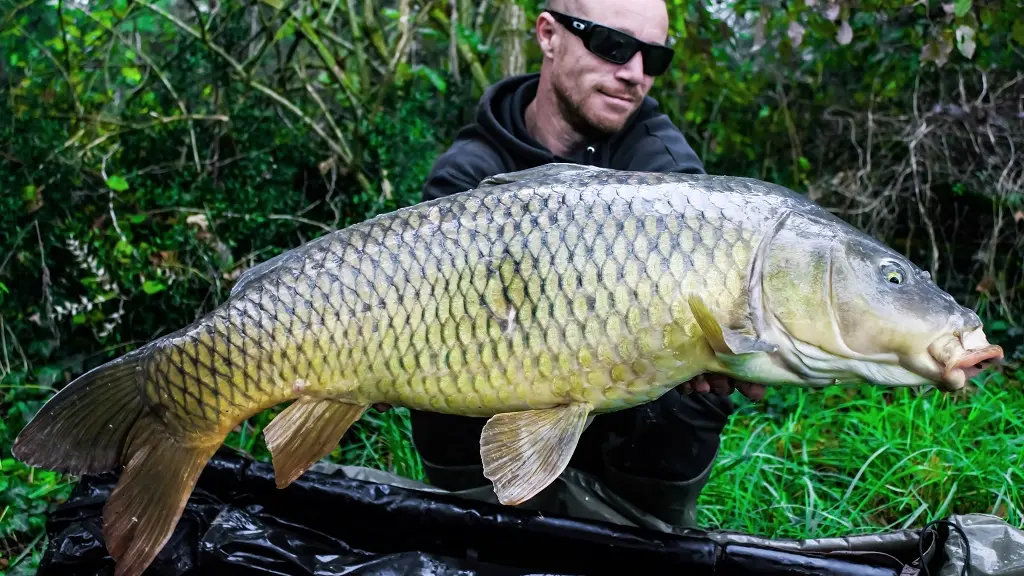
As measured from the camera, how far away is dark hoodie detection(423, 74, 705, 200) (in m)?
2.01

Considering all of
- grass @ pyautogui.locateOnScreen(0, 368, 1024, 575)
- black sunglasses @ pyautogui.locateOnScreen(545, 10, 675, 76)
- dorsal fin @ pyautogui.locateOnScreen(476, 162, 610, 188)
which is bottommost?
grass @ pyautogui.locateOnScreen(0, 368, 1024, 575)

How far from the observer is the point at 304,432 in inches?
54.8

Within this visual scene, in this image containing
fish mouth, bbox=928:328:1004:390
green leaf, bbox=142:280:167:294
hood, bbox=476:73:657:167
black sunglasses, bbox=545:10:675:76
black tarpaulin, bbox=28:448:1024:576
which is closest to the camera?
fish mouth, bbox=928:328:1004:390

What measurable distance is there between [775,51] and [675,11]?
0.92 meters

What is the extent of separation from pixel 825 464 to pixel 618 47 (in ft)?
4.04

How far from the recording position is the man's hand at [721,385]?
139 cm

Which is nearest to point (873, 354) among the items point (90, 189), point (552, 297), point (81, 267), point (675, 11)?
point (552, 297)

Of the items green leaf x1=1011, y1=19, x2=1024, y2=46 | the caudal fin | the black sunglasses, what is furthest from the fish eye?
green leaf x1=1011, y1=19, x2=1024, y2=46

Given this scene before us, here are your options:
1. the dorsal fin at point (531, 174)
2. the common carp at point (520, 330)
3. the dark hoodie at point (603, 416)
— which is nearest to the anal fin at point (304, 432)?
the common carp at point (520, 330)

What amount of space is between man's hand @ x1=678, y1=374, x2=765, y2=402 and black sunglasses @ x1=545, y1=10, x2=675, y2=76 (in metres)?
0.84

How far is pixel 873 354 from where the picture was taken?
116 centimetres

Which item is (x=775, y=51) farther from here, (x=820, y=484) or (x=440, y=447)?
(x=440, y=447)

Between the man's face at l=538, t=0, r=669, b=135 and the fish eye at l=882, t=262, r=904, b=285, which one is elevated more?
the man's face at l=538, t=0, r=669, b=135

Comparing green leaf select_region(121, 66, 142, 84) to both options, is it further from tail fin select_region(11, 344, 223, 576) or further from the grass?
tail fin select_region(11, 344, 223, 576)
